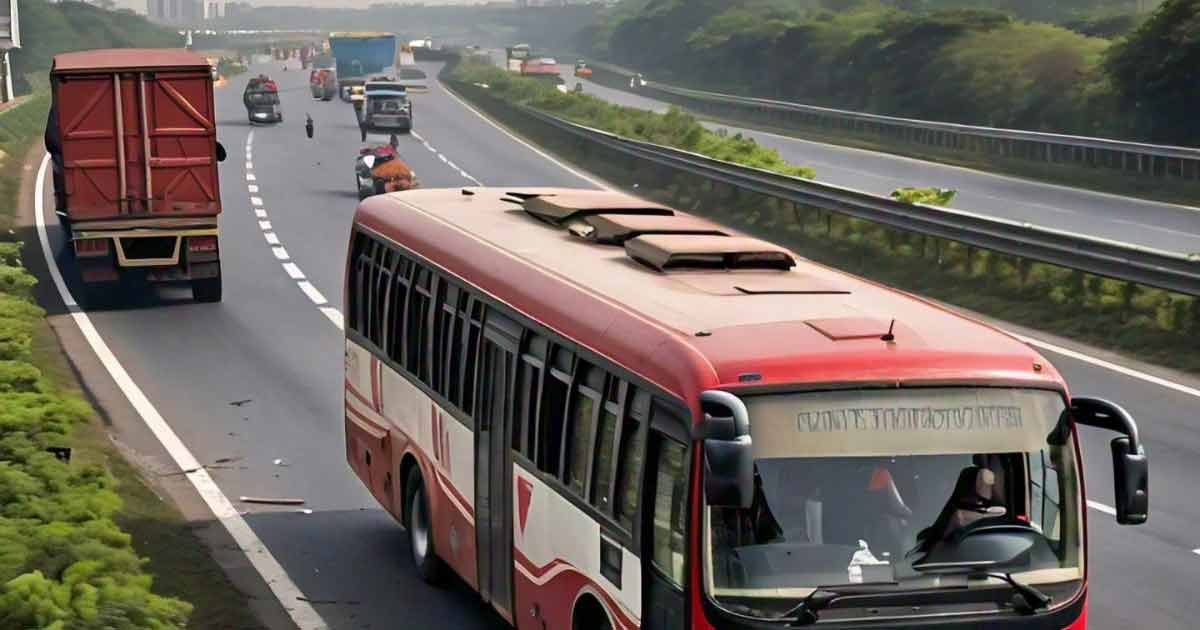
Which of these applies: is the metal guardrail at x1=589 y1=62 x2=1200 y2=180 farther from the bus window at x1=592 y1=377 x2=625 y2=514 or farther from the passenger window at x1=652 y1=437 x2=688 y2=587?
the passenger window at x1=652 y1=437 x2=688 y2=587

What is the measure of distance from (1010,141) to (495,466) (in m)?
42.6

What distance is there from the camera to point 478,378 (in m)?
11.7

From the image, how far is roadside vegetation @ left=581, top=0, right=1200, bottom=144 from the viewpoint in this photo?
5059 centimetres

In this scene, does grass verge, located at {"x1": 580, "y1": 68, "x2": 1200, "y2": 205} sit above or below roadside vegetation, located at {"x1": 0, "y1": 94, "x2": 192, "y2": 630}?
below

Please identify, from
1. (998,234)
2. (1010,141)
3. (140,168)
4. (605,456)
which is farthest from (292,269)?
(1010,141)

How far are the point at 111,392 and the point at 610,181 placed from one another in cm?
2831

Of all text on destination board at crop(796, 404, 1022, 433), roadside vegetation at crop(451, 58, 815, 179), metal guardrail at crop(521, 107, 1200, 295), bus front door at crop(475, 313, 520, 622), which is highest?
text on destination board at crop(796, 404, 1022, 433)

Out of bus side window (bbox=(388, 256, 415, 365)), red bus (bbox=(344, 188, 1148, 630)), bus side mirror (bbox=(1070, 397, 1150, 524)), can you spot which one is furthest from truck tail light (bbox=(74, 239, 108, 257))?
bus side mirror (bbox=(1070, 397, 1150, 524))

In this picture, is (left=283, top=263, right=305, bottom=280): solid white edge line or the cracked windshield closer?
the cracked windshield

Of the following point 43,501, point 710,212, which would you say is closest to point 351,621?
point 43,501

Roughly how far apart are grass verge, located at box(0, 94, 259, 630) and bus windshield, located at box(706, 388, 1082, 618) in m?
2.69

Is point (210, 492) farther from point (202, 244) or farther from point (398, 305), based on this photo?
point (202, 244)

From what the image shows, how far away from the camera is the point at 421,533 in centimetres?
1336

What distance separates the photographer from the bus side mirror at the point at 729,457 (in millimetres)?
7620
